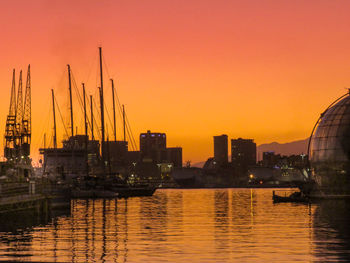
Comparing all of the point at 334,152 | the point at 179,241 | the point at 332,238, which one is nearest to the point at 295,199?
the point at 334,152

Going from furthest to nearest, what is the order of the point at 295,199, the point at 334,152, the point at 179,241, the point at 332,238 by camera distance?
the point at 334,152, the point at 295,199, the point at 332,238, the point at 179,241

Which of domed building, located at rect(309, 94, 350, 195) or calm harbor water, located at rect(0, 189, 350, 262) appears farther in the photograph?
domed building, located at rect(309, 94, 350, 195)

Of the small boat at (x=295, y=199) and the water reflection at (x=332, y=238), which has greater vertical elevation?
the small boat at (x=295, y=199)

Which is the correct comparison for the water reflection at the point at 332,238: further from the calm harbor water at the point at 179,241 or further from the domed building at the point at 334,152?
the domed building at the point at 334,152

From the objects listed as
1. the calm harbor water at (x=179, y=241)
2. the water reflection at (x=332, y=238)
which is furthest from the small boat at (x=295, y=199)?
the calm harbor water at (x=179, y=241)

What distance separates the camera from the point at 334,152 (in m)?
132

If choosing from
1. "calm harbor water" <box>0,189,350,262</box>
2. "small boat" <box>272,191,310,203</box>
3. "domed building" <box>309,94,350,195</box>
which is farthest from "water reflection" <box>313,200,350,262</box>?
"domed building" <box>309,94,350,195</box>

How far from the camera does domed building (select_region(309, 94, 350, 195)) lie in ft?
430

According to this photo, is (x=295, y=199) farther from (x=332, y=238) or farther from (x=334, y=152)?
(x=332, y=238)

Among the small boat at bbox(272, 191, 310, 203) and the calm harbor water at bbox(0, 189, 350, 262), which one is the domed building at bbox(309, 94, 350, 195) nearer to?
the small boat at bbox(272, 191, 310, 203)

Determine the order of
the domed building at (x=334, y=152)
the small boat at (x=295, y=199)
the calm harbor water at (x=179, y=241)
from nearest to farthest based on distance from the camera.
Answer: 1. the calm harbor water at (x=179, y=241)
2. the small boat at (x=295, y=199)
3. the domed building at (x=334, y=152)

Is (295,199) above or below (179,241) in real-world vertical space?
above

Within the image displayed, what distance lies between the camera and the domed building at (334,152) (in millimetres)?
131125

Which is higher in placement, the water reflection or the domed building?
the domed building
